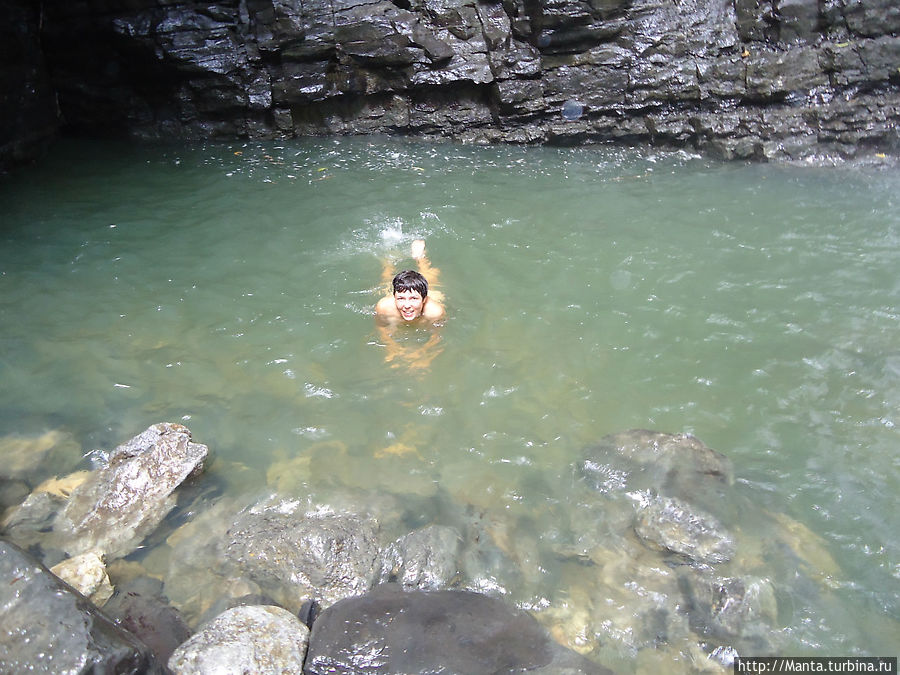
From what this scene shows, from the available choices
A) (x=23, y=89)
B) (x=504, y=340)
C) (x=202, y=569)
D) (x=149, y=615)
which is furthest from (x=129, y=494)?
(x=23, y=89)

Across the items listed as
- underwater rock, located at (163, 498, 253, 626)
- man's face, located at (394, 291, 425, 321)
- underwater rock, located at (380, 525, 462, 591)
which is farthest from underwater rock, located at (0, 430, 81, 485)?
man's face, located at (394, 291, 425, 321)

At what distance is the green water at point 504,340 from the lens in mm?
4391

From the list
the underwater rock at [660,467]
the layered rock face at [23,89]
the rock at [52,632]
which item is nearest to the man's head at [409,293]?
the underwater rock at [660,467]

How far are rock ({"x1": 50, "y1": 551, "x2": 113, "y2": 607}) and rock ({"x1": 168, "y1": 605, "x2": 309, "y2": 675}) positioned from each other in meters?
0.80

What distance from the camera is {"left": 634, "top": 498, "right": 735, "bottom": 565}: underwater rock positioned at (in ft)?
12.8

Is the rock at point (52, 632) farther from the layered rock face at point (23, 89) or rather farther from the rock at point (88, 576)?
the layered rock face at point (23, 89)

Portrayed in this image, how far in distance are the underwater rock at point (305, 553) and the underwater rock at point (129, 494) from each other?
1.84 ft

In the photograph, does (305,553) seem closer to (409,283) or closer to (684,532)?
(684,532)

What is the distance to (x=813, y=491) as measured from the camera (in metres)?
4.27

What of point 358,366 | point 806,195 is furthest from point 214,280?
point 806,195

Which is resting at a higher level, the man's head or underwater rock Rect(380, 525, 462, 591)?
the man's head

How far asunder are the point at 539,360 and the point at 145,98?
1045cm

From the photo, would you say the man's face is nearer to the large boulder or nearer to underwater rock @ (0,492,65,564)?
the large boulder

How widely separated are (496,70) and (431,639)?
10706 millimetres
